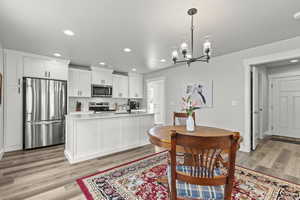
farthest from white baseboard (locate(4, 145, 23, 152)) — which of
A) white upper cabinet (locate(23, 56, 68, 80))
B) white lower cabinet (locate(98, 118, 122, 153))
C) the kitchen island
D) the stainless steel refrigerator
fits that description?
white lower cabinet (locate(98, 118, 122, 153))

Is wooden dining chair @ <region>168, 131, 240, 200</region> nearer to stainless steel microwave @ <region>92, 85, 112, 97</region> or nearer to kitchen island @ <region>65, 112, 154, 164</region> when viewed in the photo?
kitchen island @ <region>65, 112, 154, 164</region>

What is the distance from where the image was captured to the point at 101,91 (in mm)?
5012

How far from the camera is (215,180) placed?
3.24ft

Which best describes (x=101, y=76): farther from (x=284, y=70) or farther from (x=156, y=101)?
(x=284, y=70)

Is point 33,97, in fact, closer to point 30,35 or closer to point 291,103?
point 30,35

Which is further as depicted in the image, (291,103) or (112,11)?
(291,103)

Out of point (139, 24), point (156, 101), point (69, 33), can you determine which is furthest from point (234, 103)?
point (156, 101)

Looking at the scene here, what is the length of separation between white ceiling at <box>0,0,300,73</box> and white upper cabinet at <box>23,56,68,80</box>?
0.34 meters

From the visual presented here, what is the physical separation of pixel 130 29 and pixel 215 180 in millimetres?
2421

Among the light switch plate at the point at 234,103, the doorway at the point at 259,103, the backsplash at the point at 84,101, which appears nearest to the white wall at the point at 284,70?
the doorway at the point at 259,103

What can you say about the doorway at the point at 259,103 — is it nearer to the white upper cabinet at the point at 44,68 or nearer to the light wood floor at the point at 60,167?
the light wood floor at the point at 60,167

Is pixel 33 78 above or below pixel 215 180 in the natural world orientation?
above

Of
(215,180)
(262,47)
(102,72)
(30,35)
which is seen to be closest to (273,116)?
(262,47)

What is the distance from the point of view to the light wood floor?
5.90 ft
